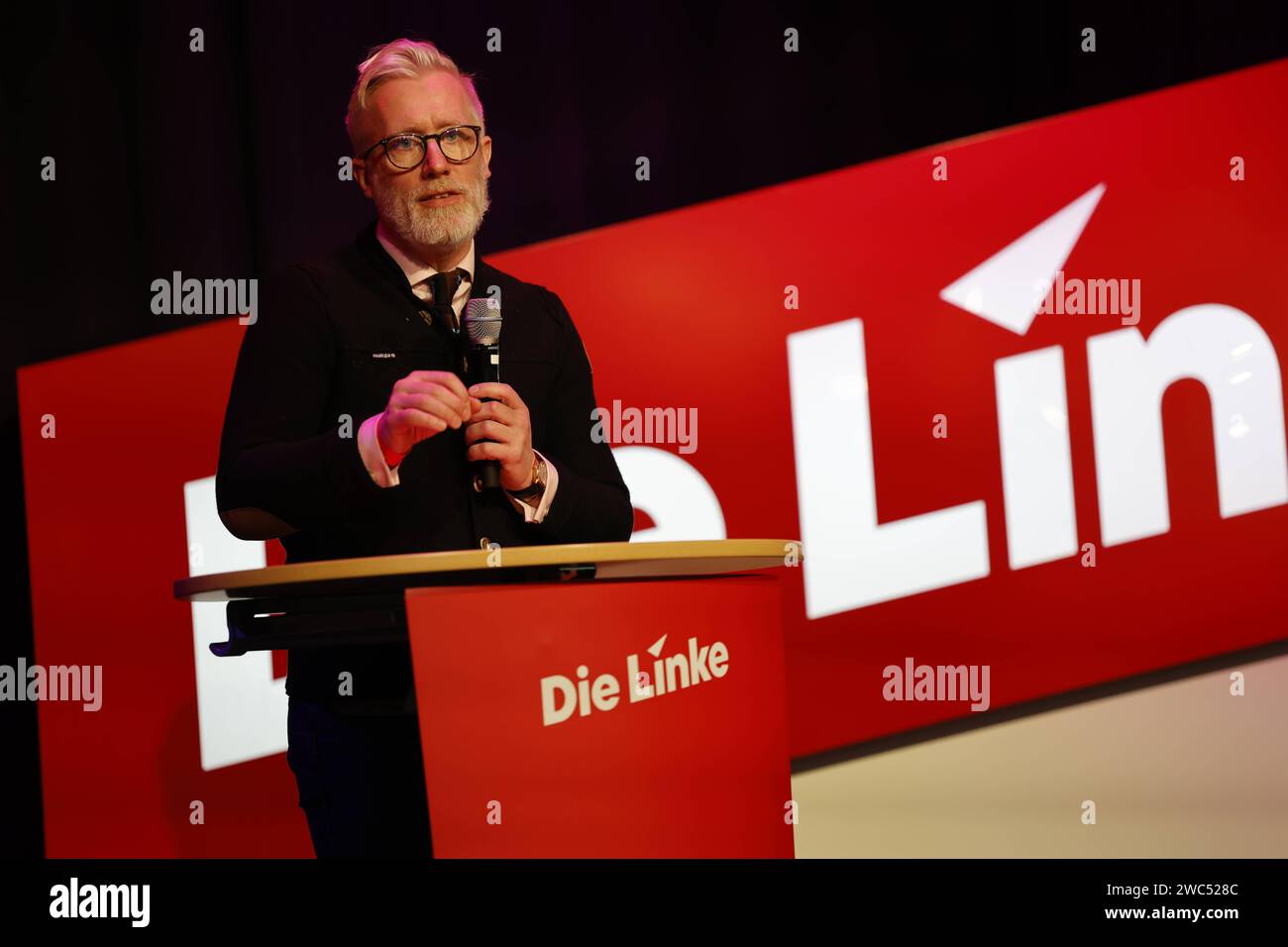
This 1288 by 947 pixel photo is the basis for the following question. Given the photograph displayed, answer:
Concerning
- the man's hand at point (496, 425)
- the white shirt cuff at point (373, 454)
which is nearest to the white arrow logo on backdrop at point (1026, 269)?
the man's hand at point (496, 425)

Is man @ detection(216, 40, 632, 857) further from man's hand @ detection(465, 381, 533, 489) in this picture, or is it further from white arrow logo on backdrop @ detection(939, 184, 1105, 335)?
white arrow logo on backdrop @ detection(939, 184, 1105, 335)

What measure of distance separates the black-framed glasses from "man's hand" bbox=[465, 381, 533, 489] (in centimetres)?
52

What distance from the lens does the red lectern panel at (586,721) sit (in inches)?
57.1

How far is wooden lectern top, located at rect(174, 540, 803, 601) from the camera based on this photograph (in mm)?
1378

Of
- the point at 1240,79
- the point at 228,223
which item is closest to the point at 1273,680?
the point at 1240,79

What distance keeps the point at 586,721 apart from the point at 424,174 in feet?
3.16

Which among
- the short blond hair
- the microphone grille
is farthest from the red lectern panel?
the short blond hair

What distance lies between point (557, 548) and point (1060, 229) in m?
2.52

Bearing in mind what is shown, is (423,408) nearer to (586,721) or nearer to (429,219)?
(586,721)

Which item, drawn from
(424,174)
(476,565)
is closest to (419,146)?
(424,174)

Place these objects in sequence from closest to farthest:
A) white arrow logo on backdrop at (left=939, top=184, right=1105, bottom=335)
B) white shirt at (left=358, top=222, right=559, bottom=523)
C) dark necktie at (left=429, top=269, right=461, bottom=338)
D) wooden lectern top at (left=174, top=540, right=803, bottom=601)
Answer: wooden lectern top at (left=174, top=540, right=803, bottom=601) < white shirt at (left=358, top=222, right=559, bottom=523) < dark necktie at (left=429, top=269, right=461, bottom=338) < white arrow logo on backdrop at (left=939, top=184, right=1105, bottom=335)

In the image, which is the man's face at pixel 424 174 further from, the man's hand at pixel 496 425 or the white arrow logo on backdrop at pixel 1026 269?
the white arrow logo on backdrop at pixel 1026 269

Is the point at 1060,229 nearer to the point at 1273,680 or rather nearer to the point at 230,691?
the point at 1273,680

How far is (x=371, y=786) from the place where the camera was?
5.44 feet
